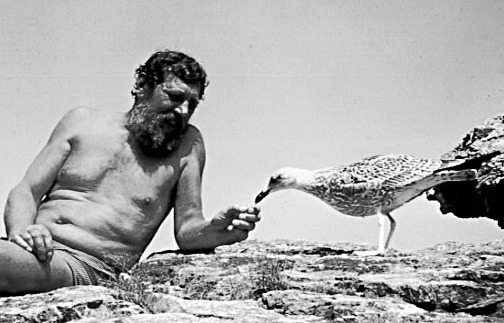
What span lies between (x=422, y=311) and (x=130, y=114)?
116 inches

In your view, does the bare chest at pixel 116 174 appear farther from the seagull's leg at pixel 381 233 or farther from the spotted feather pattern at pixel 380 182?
the seagull's leg at pixel 381 233

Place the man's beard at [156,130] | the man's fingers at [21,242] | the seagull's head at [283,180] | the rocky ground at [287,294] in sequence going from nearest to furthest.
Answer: the rocky ground at [287,294], the man's fingers at [21,242], the man's beard at [156,130], the seagull's head at [283,180]

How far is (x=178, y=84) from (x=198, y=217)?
1.03 meters

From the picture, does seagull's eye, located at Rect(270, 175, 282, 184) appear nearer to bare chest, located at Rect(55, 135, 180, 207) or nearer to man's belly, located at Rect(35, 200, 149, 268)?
bare chest, located at Rect(55, 135, 180, 207)

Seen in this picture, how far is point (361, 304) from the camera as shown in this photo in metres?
2.92

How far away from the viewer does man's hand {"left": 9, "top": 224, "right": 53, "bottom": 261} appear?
3699 millimetres

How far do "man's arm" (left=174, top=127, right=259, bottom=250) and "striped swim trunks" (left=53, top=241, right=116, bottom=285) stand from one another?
691 millimetres

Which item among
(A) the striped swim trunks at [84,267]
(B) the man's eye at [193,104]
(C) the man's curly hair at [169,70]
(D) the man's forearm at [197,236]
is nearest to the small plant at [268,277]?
(D) the man's forearm at [197,236]

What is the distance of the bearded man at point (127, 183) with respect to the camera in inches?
174

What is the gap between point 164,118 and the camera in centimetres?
484

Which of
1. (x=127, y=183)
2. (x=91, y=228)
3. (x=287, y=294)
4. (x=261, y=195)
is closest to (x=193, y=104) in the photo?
(x=127, y=183)

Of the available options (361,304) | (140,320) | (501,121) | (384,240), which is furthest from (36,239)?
(501,121)

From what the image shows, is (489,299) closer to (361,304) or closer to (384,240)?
(361,304)

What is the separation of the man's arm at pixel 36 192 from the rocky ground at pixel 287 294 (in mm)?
367
